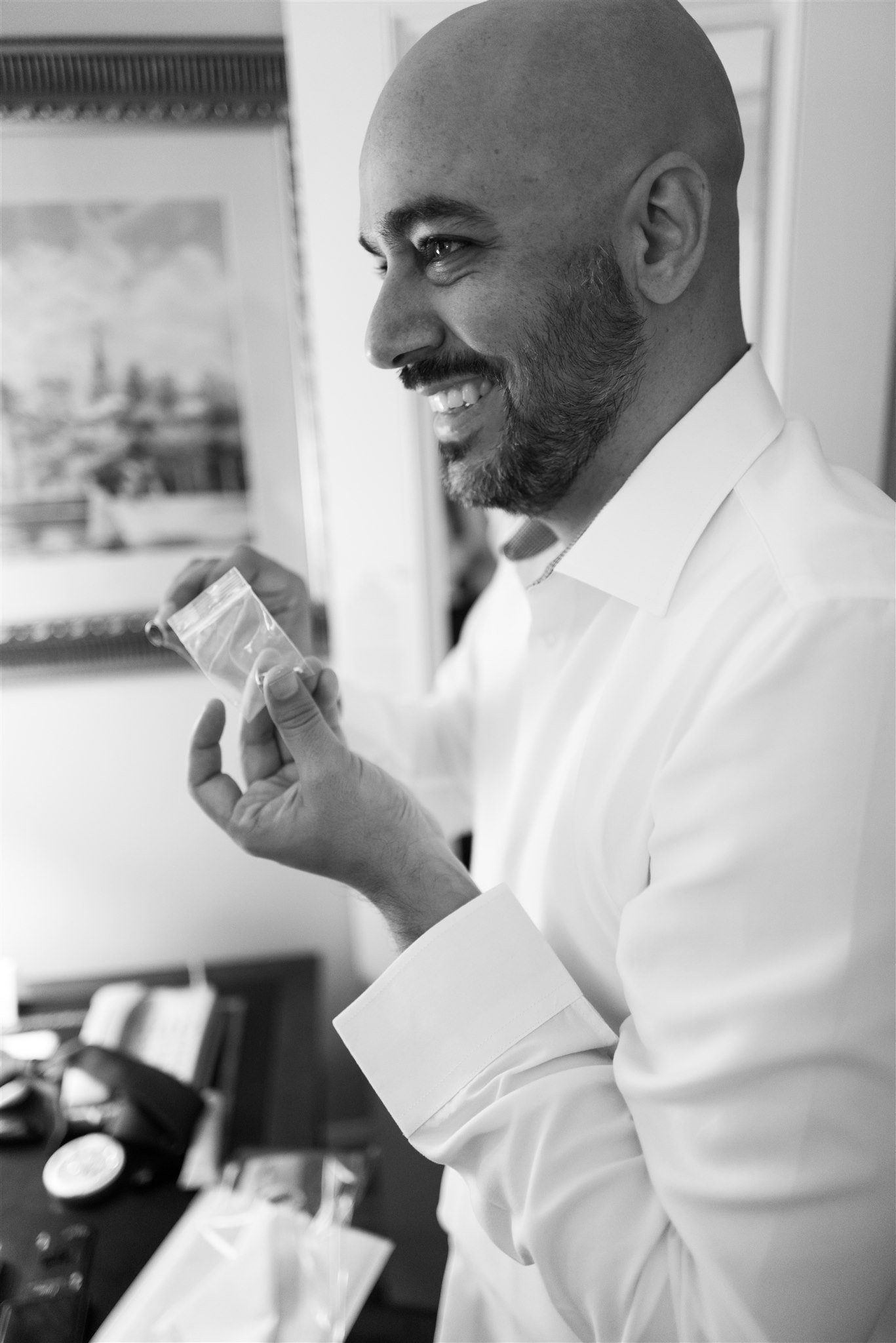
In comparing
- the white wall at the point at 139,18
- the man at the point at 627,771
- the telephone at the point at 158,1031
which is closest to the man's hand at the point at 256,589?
the man at the point at 627,771

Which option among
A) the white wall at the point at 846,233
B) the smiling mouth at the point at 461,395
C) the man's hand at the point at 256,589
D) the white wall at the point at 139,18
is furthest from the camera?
the white wall at the point at 139,18

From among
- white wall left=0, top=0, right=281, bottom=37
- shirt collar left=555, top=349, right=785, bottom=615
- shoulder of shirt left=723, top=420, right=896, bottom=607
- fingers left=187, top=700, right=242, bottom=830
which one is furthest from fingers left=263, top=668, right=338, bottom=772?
white wall left=0, top=0, right=281, bottom=37

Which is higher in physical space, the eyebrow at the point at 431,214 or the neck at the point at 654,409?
the eyebrow at the point at 431,214

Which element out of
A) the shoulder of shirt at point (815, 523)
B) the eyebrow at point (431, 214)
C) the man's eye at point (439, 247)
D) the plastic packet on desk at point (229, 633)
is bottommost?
the plastic packet on desk at point (229, 633)

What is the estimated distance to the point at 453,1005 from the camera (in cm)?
66

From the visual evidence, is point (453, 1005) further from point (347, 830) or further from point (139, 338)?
point (139, 338)

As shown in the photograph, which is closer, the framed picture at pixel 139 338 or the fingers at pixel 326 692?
the fingers at pixel 326 692

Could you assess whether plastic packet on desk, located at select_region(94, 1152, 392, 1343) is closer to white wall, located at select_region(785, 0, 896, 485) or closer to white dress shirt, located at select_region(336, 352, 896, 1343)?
white dress shirt, located at select_region(336, 352, 896, 1343)

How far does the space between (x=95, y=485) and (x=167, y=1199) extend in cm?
95

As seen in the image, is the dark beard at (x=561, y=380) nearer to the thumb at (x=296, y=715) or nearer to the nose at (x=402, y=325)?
the nose at (x=402, y=325)

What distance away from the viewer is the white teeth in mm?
758

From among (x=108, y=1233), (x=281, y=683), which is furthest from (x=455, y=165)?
(x=108, y=1233)

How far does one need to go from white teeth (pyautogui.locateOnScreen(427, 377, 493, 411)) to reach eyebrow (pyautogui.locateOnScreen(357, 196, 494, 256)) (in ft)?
0.40

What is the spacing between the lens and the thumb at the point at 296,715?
2.18ft
